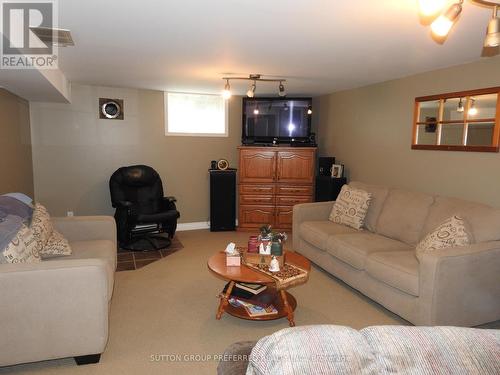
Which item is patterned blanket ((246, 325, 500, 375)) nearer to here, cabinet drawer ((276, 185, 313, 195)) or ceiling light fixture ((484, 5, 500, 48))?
ceiling light fixture ((484, 5, 500, 48))

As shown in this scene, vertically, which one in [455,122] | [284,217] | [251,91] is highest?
[251,91]

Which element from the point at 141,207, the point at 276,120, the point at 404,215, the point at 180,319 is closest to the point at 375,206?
the point at 404,215

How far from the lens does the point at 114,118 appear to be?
5.10 metres

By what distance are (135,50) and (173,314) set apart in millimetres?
2242

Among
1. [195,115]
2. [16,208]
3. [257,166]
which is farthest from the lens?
[195,115]

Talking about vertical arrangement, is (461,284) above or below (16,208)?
below

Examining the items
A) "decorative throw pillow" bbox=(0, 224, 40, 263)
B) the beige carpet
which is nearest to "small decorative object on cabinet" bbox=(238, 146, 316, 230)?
the beige carpet

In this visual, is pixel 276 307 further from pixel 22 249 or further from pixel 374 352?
pixel 374 352

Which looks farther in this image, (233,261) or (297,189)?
(297,189)

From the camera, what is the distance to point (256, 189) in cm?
545

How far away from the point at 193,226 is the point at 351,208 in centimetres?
279

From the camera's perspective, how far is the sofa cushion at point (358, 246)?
3.13 metres

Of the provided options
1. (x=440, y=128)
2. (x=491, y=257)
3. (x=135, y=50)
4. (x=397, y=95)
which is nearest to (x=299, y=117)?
(x=397, y=95)

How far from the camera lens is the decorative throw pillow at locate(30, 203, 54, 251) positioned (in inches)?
103
